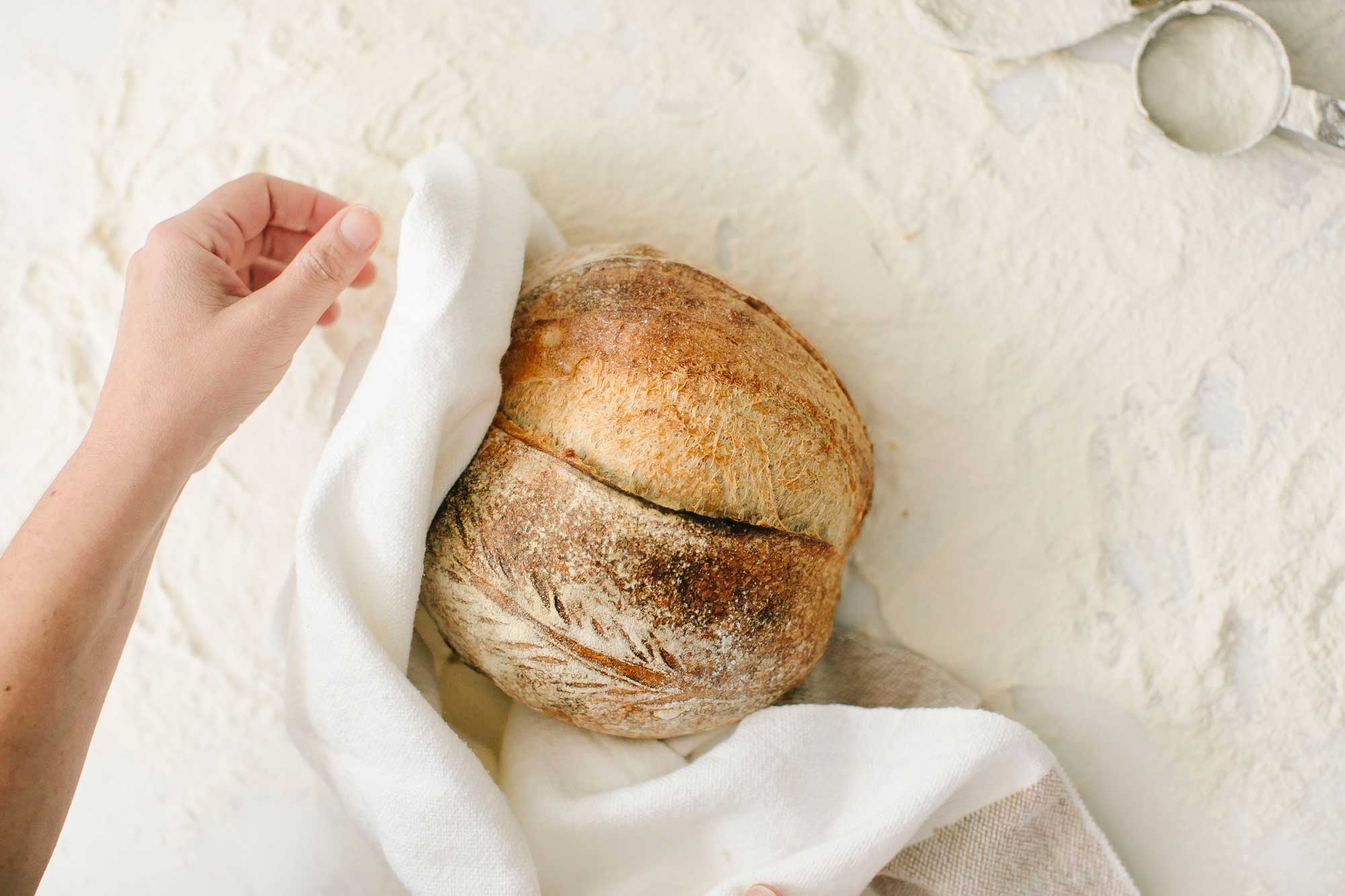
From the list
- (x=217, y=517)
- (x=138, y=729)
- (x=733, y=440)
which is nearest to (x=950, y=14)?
(x=733, y=440)

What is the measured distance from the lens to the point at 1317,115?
1179 millimetres

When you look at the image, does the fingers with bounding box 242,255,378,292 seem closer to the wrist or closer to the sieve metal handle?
the wrist

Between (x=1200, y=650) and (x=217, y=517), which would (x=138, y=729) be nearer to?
(x=217, y=517)

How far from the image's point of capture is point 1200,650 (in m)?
1.19

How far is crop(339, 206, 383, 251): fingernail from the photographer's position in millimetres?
967

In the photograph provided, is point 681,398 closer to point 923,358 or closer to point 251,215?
point 923,358

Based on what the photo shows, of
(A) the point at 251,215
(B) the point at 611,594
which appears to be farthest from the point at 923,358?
(A) the point at 251,215

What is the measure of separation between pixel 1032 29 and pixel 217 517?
4.46ft

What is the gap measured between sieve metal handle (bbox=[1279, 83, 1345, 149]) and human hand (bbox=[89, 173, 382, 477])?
1210 mm

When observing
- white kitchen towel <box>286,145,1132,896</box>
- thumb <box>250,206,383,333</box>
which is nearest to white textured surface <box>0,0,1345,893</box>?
white kitchen towel <box>286,145,1132,896</box>

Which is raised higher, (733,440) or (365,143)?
(365,143)

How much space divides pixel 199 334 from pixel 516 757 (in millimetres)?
630

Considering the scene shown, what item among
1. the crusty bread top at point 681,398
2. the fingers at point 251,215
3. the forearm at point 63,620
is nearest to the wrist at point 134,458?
the forearm at point 63,620

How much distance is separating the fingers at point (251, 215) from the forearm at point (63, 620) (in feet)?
0.91
